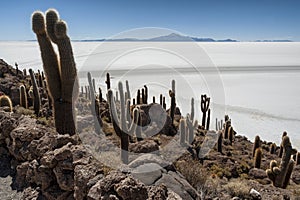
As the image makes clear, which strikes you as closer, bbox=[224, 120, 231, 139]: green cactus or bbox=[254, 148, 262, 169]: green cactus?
bbox=[254, 148, 262, 169]: green cactus

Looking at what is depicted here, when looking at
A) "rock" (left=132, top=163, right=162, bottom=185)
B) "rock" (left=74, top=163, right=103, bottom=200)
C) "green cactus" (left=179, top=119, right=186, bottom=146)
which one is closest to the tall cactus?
"rock" (left=74, top=163, right=103, bottom=200)

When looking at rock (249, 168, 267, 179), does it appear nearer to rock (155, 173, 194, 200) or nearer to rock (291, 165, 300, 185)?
rock (291, 165, 300, 185)

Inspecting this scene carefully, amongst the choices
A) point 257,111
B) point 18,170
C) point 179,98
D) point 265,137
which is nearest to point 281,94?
point 257,111

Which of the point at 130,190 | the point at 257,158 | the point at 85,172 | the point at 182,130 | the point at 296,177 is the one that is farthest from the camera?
the point at 257,158

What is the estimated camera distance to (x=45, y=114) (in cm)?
1167

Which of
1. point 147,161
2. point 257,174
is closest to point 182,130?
point 257,174

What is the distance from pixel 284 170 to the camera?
977cm

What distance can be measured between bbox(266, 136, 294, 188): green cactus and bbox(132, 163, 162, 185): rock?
264 inches

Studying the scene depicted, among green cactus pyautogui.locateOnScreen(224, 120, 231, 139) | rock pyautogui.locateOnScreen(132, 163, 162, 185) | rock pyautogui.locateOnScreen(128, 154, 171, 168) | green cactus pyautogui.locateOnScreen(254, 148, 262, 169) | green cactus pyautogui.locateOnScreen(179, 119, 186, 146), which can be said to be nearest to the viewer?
rock pyautogui.locateOnScreen(132, 163, 162, 185)

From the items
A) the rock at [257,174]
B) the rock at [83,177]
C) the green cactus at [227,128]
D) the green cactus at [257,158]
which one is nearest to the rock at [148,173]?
the rock at [83,177]

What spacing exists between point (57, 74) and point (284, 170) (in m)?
8.13

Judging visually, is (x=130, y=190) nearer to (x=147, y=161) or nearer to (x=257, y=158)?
(x=147, y=161)

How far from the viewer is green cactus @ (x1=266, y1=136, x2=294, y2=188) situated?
9578 mm

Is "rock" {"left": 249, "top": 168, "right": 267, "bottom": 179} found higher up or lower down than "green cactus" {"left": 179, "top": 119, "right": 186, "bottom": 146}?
lower down
